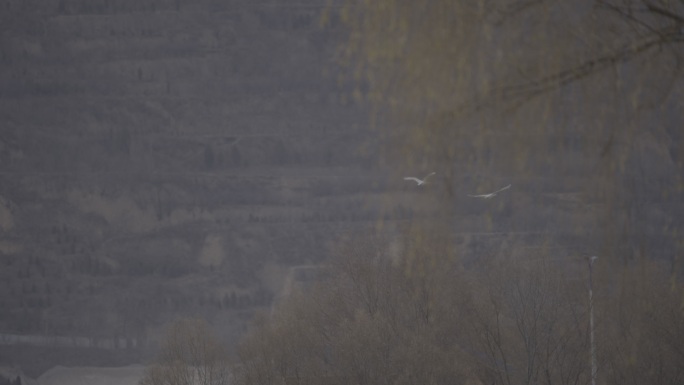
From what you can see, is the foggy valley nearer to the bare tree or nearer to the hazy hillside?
the hazy hillside

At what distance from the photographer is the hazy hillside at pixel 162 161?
258ft

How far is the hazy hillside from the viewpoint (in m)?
78.8

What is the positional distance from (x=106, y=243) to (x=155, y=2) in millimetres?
18909

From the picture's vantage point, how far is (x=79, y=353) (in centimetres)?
7450

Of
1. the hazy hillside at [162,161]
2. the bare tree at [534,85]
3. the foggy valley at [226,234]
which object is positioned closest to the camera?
the bare tree at [534,85]

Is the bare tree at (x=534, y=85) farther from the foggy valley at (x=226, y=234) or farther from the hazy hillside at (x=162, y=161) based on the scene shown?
the hazy hillside at (x=162, y=161)

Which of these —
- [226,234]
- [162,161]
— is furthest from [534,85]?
[162,161]

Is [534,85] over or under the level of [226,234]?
over

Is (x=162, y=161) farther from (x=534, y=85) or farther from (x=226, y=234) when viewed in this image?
(x=534, y=85)

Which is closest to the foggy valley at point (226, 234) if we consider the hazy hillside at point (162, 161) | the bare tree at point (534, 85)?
the hazy hillside at point (162, 161)

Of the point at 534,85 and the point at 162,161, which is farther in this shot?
the point at 162,161

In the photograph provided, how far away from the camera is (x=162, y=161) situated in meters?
87.1

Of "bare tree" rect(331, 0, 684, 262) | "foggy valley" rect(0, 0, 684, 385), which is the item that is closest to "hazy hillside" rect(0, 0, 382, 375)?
"foggy valley" rect(0, 0, 684, 385)

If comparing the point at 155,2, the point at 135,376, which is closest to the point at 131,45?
the point at 155,2
